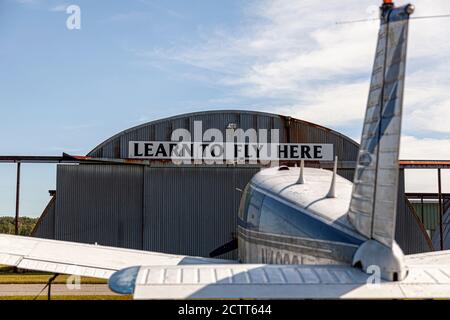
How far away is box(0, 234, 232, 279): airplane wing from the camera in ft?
38.2

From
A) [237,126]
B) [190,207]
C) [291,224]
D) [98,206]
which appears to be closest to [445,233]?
[237,126]

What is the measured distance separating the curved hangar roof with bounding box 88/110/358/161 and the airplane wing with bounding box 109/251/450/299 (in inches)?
750

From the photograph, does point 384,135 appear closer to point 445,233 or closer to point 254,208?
point 254,208

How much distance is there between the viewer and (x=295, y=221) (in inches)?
403

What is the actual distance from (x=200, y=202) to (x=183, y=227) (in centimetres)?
130

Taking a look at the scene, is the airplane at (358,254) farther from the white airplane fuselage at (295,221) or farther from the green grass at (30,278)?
the green grass at (30,278)

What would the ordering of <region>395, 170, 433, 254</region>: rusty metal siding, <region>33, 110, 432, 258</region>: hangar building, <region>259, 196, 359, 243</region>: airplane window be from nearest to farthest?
<region>259, 196, 359, 243</region>: airplane window → <region>33, 110, 432, 258</region>: hangar building → <region>395, 170, 433, 254</region>: rusty metal siding

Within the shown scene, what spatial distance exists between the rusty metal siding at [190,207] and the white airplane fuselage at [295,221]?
39.0 ft

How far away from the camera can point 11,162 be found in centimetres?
2530

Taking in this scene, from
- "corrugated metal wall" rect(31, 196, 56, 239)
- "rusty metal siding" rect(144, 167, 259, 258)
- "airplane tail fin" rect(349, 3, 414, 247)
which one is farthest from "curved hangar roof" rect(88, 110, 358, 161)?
"airplane tail fin" rect(349, 3, 414, 247)

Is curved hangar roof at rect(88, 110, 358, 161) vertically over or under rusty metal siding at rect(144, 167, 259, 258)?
Result: over

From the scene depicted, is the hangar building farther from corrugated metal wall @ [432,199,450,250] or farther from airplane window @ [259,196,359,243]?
airplane window @ [259,196,359,243]

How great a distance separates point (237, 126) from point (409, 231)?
29.3ft
